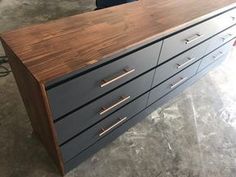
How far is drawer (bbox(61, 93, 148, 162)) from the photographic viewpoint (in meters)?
1.13

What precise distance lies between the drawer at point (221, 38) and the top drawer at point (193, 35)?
69 mm

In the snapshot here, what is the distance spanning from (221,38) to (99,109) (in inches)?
53.2

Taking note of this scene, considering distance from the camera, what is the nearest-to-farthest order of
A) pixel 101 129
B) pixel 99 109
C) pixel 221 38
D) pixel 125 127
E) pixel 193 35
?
pixel 99 109 < pixel 101 129 < pixel 193 35 < pixel 125 127 < pixel 221 38

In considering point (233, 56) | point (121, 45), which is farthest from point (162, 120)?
point (233, 56)

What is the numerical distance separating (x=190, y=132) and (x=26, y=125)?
49.5 inches

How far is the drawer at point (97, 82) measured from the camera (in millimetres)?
853

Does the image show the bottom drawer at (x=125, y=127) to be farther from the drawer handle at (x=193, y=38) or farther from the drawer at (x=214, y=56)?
the drawer handle at (x=193, y=38)

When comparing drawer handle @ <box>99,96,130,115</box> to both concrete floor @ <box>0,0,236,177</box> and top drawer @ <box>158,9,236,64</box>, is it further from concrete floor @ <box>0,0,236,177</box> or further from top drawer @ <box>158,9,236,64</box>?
concrete floor @ <box>0,0,236,177</box>

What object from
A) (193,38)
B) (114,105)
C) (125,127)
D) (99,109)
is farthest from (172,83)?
(99,109)

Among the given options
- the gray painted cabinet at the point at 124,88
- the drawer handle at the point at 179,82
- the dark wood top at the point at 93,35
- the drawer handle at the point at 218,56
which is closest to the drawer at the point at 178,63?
the gray painted cabinet at the point at 124,88

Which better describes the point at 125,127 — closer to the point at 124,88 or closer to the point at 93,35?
the point at 124,88

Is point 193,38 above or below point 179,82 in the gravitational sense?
above

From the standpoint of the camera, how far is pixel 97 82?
3.13 feet

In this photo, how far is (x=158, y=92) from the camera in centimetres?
154
